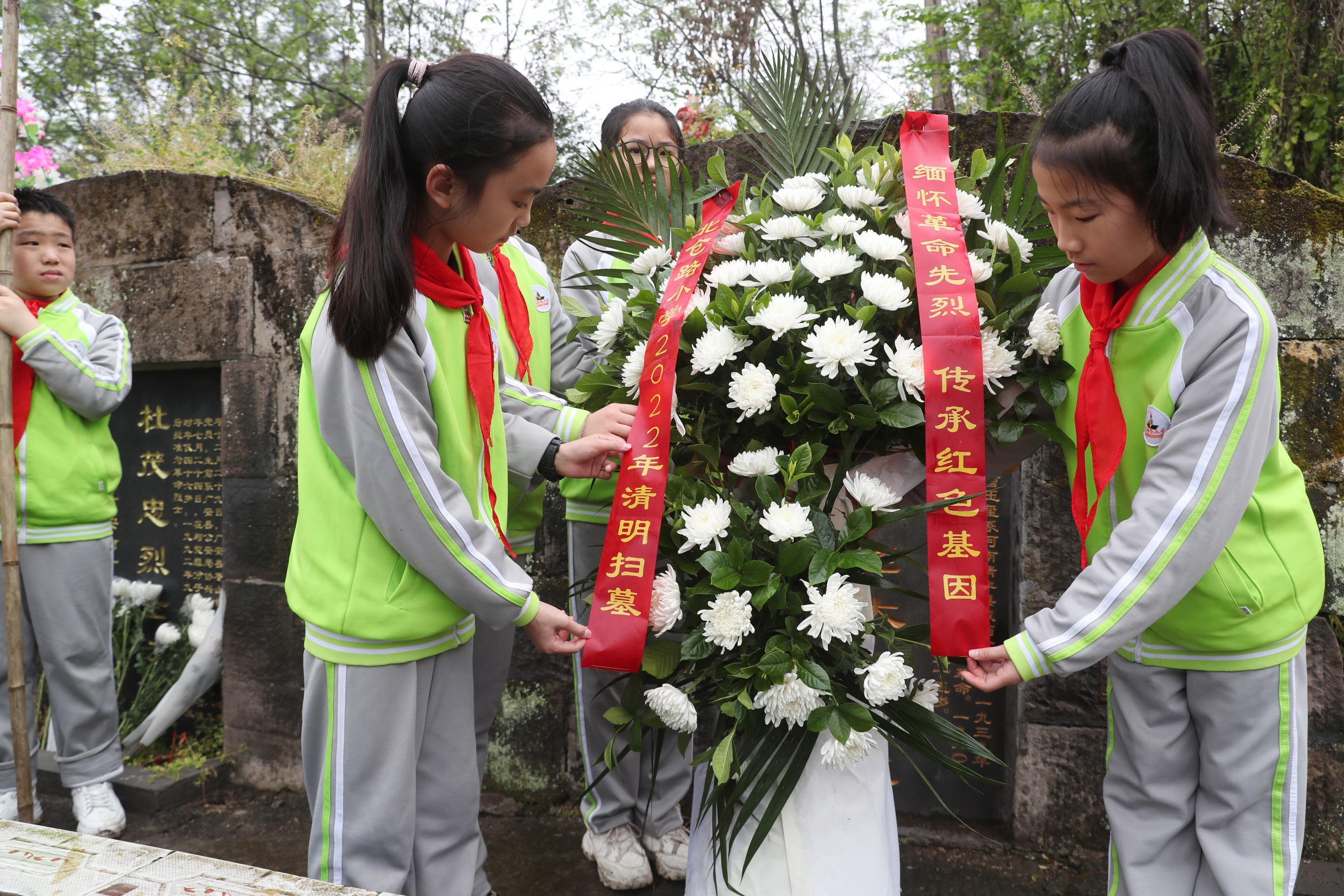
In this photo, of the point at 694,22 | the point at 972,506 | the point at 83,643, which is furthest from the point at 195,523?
the point at 694,22

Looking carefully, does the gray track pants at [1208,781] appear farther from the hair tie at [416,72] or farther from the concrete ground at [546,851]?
the hair tie at [416,72]

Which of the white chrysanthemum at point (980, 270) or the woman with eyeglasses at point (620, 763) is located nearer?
the white chrysanthemum at point (980, 270)

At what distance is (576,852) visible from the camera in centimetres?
302

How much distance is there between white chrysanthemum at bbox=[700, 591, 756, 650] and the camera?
60.1 inches

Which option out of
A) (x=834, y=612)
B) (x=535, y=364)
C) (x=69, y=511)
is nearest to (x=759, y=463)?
(x=834, y=612)

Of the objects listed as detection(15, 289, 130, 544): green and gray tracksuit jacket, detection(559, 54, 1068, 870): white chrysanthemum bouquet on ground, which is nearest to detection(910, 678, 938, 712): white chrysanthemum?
detection(559, 54, 1068, 870): white chrysanthemum bouquet on ground

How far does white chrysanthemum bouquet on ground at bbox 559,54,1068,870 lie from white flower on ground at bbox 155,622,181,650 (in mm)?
3082

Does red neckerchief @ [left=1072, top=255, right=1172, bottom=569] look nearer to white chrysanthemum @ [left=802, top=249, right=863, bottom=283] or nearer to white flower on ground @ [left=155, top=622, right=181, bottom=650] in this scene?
white chrysanthemum @ [left=802, top=249, right=863, bottom=283]

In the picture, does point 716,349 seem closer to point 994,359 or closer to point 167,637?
point 994,359

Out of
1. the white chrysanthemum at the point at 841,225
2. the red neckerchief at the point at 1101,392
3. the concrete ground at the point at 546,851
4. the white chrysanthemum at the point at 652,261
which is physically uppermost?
the white chrysanthemum at the point at 841,225

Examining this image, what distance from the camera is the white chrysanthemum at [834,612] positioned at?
148cm

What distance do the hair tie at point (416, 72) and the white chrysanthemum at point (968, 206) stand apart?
107cm

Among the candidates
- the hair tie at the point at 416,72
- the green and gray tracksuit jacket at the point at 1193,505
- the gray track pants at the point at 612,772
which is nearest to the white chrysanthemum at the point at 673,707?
the green and gray tracksuit jacket at the point at 1193,505

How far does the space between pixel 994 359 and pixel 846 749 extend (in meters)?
0.76
